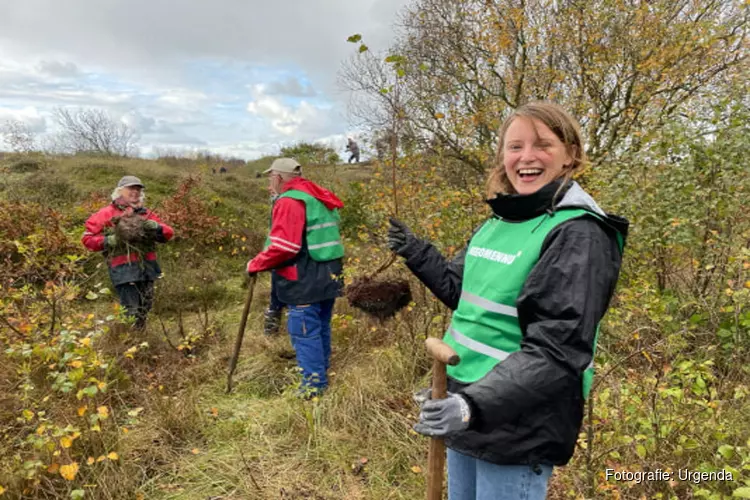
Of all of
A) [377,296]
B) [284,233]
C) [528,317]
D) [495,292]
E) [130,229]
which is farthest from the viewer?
[130,229]

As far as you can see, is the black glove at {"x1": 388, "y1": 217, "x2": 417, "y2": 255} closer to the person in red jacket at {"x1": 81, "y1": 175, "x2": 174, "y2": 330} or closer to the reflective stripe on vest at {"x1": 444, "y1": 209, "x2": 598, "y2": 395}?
the reflective stripe on vest at {"x1": 444, "y1": 209, "x2": 598, "y2": 395}

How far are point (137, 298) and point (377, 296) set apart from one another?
3.35 m

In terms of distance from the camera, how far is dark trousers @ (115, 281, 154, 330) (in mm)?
4906

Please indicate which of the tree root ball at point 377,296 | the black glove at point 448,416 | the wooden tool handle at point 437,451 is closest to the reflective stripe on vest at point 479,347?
the wooden tool handle at point 437,451

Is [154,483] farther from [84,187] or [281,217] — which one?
[84,187]

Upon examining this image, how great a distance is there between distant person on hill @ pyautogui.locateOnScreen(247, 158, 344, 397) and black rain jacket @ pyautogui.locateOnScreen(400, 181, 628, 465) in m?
2.45

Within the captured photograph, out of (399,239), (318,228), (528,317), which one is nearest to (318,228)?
(318,228)

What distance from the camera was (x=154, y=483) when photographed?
2.89m

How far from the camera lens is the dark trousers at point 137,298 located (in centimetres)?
491

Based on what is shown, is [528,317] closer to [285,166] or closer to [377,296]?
[377,296]

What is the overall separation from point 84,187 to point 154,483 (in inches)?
403

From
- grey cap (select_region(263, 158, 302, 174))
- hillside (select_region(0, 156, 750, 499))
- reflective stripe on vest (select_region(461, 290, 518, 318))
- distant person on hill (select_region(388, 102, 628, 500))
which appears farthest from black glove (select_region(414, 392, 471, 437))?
grey cap (select_region(263, 158, 302, 174))

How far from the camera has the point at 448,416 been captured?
1187 mm

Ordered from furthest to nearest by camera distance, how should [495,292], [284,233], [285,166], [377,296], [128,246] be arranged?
1. [128,246]
2. [285,166]
3. [284,233]
4. [377,296]
5. [495,292]
